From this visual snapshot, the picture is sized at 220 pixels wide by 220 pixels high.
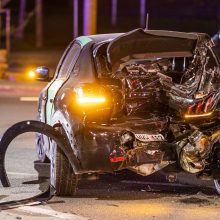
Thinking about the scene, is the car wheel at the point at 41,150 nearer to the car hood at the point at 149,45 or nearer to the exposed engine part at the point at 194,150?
the car hood at the point at 149,45

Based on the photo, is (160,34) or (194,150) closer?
(194,150)

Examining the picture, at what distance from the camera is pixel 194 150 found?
23.5 feet

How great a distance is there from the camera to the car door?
7956mm

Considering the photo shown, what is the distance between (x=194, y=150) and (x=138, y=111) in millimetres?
688

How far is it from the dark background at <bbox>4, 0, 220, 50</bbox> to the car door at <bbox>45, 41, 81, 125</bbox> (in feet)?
66.5

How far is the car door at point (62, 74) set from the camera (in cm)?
796

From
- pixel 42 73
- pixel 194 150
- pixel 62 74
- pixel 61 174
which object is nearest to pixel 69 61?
pixel 62 74

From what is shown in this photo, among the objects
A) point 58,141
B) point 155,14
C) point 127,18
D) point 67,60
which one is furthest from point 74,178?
point 155,14

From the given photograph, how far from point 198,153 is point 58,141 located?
4.60 ft

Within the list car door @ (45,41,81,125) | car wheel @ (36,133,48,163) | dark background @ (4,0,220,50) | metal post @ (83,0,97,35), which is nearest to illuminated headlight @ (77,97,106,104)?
car door @ (45,41,81,125)

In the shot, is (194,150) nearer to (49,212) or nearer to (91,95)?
(91,95)

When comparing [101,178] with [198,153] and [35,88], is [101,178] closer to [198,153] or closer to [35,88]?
[198,153]

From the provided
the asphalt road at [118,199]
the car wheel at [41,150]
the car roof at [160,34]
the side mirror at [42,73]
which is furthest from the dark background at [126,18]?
the car roof at [160,34]

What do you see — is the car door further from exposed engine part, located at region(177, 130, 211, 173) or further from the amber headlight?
exposed engine part, located at region(177, 130, 211, 173)
